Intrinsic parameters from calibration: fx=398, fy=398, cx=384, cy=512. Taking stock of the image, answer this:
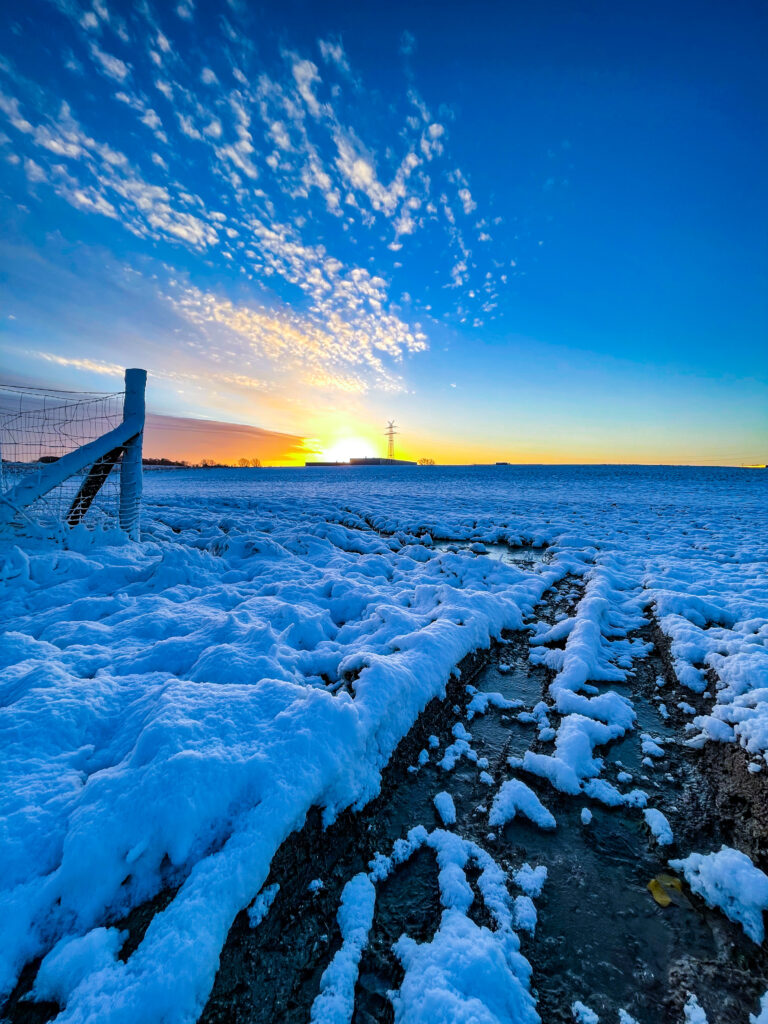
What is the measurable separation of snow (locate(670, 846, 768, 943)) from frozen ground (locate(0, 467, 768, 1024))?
11 mm

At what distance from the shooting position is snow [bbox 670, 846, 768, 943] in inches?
82.0

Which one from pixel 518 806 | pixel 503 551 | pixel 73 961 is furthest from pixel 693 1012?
pixel 503 551

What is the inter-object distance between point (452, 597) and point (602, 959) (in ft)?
12.8

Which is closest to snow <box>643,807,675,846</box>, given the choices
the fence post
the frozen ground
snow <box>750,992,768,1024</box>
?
the frozen ground

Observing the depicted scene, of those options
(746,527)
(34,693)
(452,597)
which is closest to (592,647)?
(452,597)

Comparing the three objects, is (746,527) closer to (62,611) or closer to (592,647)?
(592,647)

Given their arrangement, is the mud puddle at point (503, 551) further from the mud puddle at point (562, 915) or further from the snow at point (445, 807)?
the snow at point (445, 807)

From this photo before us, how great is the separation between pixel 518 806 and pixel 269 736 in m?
1.80

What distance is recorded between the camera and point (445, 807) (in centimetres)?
274

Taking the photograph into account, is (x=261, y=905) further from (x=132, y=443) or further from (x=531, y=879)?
(x=132, y=443)

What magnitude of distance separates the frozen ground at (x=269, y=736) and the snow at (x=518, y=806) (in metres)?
0.01

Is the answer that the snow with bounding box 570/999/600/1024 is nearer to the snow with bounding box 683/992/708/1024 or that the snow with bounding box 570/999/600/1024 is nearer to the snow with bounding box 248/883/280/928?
the snow with bounding box 683/992/708/1024

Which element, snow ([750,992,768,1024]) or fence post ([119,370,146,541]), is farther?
fence post ([119,370,146,541])

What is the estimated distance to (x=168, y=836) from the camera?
214cm
